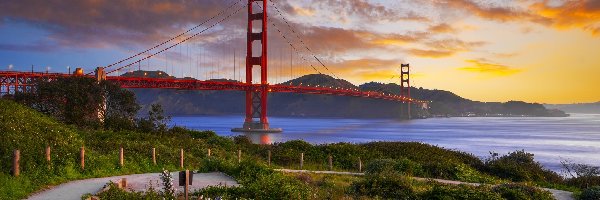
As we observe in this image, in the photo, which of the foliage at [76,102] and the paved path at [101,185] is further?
the foliage at [76,102]

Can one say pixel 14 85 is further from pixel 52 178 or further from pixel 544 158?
pixel 544 158

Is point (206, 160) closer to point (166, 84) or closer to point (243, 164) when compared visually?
point (243, 164)

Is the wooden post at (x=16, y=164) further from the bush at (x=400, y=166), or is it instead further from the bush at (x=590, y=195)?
the bush at (x=590, y=195)

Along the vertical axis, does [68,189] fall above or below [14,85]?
below

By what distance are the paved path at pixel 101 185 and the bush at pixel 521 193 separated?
30.3 feet

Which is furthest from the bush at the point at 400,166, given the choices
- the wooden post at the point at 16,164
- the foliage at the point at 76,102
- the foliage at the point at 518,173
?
the foliage at the point at 76,102

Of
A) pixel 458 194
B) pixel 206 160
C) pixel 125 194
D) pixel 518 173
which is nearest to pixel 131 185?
pixel 125 194

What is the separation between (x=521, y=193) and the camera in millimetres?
17984

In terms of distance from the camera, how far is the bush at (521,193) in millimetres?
17898

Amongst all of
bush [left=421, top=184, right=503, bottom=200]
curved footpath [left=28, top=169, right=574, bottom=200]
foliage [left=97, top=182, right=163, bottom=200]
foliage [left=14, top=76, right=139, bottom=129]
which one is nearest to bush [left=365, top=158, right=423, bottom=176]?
curved footpath [left=28, top=169, right=574, bottom=200]

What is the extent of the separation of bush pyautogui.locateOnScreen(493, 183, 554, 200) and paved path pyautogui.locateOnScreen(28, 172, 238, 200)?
9239 millimetres

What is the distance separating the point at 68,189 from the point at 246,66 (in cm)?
8613

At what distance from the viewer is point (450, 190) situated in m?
17.2

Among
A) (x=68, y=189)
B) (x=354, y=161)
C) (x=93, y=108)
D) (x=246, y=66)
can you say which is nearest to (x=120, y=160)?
(x=68, y=189)
